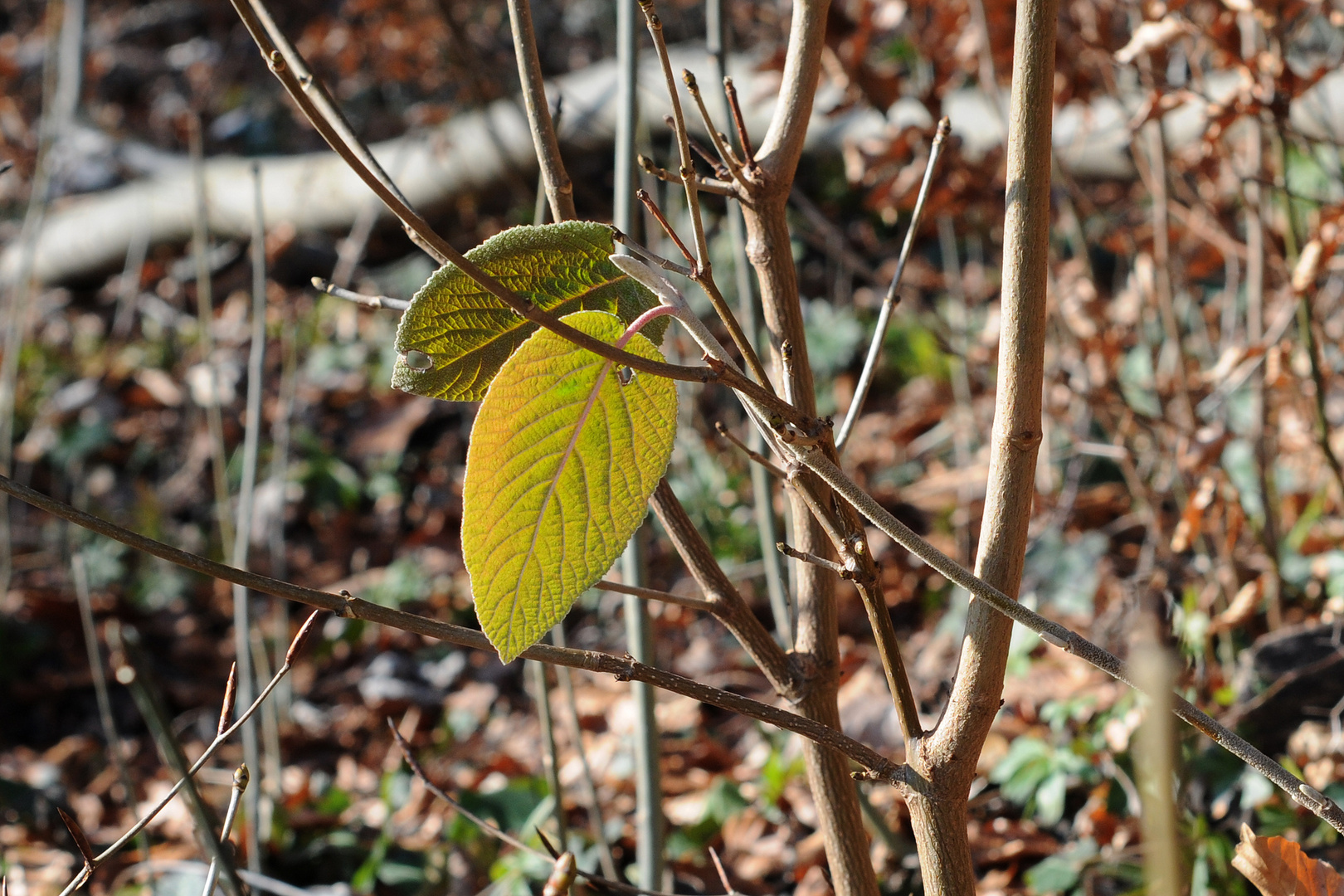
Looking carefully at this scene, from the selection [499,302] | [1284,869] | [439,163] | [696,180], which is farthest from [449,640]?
[439,163]

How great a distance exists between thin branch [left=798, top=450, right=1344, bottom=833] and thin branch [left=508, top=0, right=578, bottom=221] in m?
0.30

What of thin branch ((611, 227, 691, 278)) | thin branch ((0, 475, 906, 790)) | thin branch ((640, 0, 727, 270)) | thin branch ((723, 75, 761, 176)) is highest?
thin branch ((723, 75, 761, 176))

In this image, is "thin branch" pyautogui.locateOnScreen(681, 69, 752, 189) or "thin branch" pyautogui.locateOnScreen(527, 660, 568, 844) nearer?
"thin branch" pyautogui.locateOnScreen(681, 69, 752, 189)

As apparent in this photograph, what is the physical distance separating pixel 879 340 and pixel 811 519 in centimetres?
15

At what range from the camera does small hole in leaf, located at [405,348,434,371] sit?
23.9 inches

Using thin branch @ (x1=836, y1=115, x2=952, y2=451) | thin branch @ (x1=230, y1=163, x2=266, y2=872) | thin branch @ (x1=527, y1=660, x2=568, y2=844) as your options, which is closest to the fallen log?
thin branch @ (x1=230, y1=163, x2=266, y2=872)

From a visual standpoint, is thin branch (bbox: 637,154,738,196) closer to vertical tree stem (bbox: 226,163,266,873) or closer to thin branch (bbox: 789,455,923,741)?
thin branch (bbox: 789,455,923,741)

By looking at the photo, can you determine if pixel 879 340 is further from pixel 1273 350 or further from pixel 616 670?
pixel 1273 350

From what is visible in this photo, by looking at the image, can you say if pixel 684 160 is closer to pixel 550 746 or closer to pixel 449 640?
pixel 449 640

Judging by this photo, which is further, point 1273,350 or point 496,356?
point 1273,350

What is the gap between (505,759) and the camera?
2.15 metres

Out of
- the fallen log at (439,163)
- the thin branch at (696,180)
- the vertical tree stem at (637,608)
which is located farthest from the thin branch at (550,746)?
the fallen log at (439,163)

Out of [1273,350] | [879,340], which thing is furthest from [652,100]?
[879,340]

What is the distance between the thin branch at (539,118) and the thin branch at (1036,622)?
0.30 m
